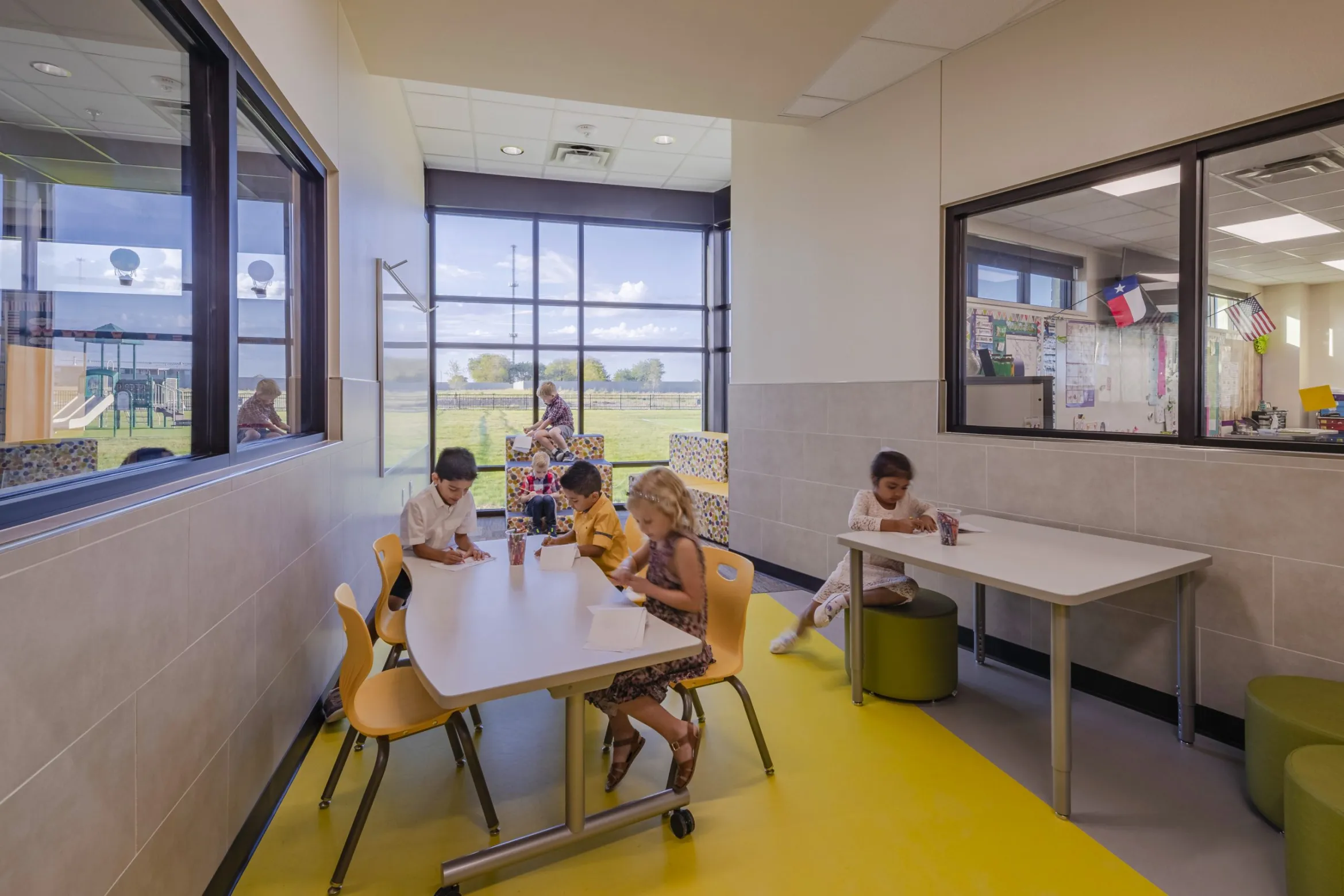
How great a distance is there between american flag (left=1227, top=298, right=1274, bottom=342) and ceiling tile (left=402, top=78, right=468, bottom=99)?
521 cm

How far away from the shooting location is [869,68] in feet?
11.9

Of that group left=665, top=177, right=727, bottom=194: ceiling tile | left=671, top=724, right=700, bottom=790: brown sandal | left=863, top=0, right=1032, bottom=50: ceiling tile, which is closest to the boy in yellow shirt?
left=671, top=724, right=700, bottom=790: brown sandal

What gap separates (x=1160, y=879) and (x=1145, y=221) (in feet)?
8.69

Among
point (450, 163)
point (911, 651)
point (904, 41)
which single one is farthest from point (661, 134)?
point (911, 651)

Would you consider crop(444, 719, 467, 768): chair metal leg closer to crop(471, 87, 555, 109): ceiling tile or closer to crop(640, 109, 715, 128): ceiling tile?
crop(471, 87, 555, 109): ceiling tile

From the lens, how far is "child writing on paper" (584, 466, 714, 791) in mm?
2061

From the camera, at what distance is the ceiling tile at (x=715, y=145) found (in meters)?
6.16

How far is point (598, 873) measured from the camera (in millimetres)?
1870

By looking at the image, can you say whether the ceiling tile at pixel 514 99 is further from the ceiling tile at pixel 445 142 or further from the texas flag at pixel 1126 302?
the texas flag at pixel 1126 302

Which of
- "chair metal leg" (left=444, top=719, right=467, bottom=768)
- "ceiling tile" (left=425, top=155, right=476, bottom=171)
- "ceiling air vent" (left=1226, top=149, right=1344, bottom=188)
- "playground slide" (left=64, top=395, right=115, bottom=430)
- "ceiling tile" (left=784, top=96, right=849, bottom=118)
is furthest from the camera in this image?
"ceiling tile" (left=425, top=155, right=476, bottom=171)

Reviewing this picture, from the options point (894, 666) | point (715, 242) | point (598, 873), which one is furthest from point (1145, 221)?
point (715, 242)

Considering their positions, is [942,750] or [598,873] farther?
[942,750]

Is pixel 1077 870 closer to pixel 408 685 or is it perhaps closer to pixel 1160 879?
pixel 1160 879

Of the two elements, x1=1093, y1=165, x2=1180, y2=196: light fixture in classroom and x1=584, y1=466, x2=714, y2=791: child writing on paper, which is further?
x1=1093, y1=165, x2=1180, y2=196: light fixture in classroom
